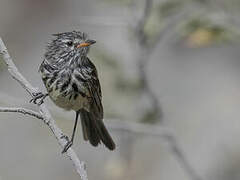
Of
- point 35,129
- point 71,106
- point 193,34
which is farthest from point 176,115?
point 71,106

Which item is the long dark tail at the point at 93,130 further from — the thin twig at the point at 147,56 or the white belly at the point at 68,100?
the white belly at the point at 68,100

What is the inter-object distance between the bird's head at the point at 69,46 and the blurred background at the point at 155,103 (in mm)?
878

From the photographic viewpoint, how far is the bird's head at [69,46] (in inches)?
263

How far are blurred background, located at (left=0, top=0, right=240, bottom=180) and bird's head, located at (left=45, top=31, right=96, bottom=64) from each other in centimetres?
88

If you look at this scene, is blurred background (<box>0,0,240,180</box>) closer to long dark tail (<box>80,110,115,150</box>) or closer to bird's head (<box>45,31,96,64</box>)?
long dark tail (<box>80,110,115,150</box>)

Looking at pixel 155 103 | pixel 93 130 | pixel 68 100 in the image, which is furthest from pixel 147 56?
pixel 68 100

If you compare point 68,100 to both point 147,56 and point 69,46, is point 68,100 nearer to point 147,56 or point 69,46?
point 69,46

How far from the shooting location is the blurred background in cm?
775

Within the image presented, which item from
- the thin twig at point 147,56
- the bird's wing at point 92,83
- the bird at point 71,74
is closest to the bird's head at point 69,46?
the bird at point 71,74

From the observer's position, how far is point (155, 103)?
7656 mm

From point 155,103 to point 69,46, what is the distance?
4.12 feet

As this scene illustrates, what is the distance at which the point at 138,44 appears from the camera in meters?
7.50

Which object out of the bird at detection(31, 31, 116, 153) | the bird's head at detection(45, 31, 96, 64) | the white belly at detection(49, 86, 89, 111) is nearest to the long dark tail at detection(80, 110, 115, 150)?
the bird at detection(31, 31, 116, 153)

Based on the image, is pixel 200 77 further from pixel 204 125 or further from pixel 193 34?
pixel 193 34
